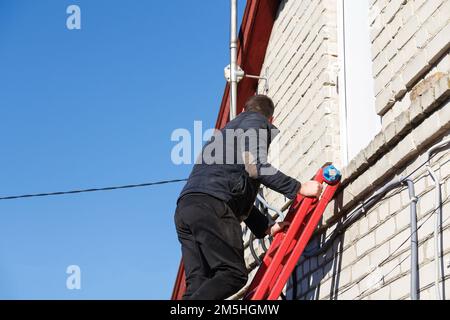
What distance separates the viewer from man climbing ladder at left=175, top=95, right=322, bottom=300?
15.2 feet

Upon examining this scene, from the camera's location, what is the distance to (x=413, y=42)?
4535mm

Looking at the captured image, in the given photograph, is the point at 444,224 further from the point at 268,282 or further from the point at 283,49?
the point at 283,49

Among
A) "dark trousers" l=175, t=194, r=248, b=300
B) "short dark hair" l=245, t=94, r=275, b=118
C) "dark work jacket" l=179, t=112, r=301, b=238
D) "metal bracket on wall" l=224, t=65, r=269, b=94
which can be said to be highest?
"metal bracket on wall" l=224, t=65, r=269, b=94

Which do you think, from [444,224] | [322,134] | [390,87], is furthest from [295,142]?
[444,224]

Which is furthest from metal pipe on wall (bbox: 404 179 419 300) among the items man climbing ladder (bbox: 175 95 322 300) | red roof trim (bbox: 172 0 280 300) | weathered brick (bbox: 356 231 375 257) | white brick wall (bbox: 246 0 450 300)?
red roof trim (bbox: 172 0 280 300)

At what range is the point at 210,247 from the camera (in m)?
4.65

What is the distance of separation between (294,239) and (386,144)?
918 millimetres

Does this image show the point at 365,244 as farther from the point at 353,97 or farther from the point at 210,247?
the point at 353,97

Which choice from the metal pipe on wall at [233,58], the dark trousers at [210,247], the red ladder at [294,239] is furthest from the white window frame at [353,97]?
the metal pipe on wall at [233,58]

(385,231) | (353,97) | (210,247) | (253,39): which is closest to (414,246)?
(385,231)

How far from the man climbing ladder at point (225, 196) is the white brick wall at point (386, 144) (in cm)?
43

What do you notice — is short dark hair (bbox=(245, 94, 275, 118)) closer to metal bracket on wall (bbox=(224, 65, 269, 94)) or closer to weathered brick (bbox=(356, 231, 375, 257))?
weathered brick (bbox=(356, 231, 375, 257))

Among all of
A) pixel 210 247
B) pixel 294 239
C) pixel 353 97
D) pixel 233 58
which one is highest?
pixel 233 58
